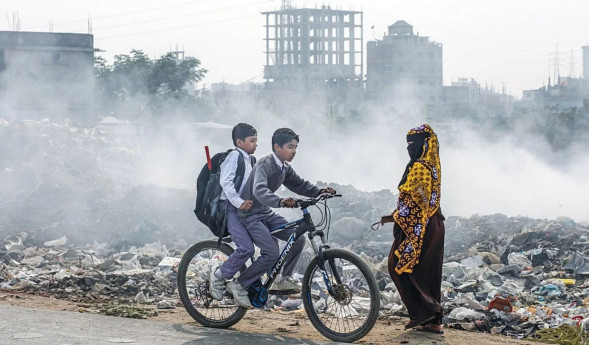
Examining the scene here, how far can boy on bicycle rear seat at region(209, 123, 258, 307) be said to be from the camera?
24.5 ft

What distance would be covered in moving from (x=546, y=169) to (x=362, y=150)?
7540 mm

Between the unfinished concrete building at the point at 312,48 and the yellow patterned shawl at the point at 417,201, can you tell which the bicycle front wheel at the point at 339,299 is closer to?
the yellow patterned shawl at the point at 417,201

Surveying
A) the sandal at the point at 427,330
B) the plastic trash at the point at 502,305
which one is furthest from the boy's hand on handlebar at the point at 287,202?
the plastic trash at the point at 502,305

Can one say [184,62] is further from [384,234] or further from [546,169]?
[384,234]

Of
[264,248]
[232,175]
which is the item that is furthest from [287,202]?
[232,175]

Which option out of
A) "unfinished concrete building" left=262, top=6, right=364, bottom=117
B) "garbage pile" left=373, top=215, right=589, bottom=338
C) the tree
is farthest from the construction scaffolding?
"garbage pile" left=373, top=215, right=589, bottom=338

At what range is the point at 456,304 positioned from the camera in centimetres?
884

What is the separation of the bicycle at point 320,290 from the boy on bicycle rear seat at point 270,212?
7 cm

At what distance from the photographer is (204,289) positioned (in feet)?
25.9

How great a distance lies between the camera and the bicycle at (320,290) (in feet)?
22.8

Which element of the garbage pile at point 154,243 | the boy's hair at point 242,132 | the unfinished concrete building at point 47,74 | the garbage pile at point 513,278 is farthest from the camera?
the unfinished concrete building at point 47,74

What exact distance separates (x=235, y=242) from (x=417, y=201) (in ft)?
4.71

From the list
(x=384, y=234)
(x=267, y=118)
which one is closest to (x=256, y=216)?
(x=384, y=234)

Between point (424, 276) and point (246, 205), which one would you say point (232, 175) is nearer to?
point (246, 205)
